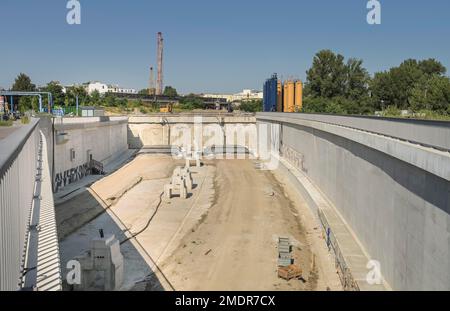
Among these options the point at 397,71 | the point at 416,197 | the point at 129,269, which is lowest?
the point at 129,269

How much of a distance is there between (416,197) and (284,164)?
109ft

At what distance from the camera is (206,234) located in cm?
2403

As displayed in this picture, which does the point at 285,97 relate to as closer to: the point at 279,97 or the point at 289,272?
the point at 279,97

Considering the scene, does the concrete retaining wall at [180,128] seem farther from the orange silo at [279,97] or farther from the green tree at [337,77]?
the green tree at [337,77]

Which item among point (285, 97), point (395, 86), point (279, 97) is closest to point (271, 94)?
point (279, 97)

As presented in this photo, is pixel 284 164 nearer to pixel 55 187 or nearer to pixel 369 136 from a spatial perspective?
pixel 55 187

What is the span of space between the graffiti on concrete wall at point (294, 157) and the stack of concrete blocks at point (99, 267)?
23.8 meters

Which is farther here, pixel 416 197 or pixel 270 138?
pixel 270 138

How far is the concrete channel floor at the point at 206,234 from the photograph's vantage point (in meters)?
17.8

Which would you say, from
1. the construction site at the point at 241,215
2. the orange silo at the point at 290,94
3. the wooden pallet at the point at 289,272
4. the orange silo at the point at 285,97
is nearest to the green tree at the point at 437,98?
the construction site at the point at 241,215

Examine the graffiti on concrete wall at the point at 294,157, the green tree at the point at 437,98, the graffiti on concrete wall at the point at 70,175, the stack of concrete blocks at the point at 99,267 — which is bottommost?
the stack of concrete blocks at the point at 99,267

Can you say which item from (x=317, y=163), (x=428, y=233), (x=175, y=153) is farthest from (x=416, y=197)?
(x=175, y=153)

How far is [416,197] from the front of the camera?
11945mm

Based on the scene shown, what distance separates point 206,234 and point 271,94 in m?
49.1
